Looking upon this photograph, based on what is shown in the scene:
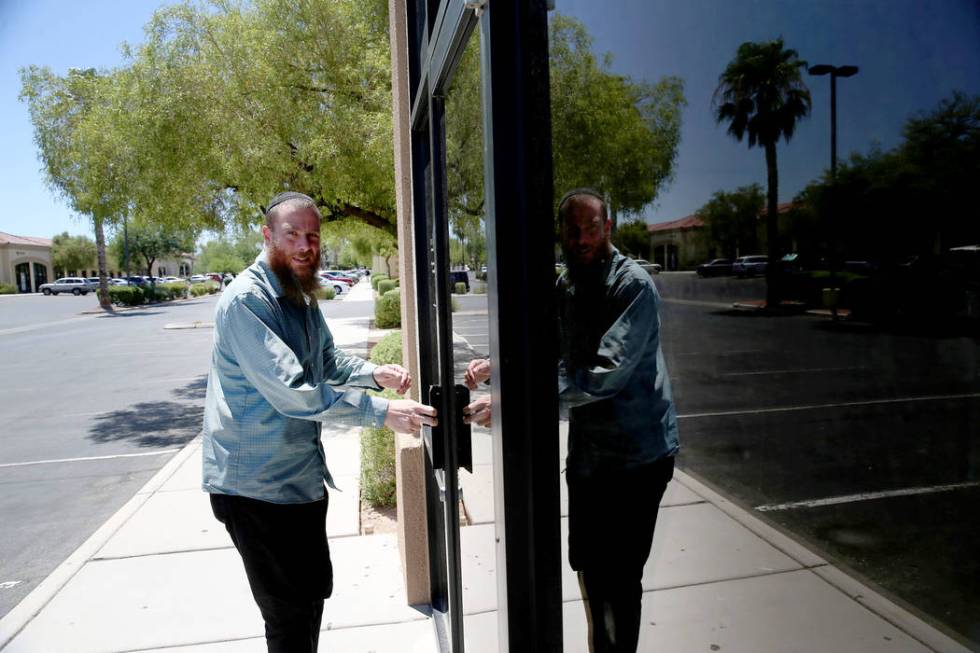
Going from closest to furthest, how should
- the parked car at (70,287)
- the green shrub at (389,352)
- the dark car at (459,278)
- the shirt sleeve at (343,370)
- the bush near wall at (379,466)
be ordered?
the dark car at (459,278) < the shirt sleeve at (343,370) < the bush near wall at (379,466) < the green shrub at (389,352) < the parked car at (70,287)

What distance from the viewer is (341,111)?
9508 millimetres

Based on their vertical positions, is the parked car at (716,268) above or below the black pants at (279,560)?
above

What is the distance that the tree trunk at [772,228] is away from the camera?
0.44 m

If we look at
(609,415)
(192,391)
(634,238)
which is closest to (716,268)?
(634,238)

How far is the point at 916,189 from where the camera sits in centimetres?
36

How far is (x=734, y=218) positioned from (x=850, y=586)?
26 cm

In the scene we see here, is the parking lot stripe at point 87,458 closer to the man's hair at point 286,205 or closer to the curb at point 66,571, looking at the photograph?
the curb at point 66,571

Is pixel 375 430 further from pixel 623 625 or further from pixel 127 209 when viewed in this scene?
pixel 127 209

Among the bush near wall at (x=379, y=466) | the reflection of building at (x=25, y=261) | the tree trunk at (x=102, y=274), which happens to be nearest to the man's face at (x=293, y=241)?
the bush near wall at (x=379, y=466)

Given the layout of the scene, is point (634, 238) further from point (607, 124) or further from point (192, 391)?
point (192, 391)

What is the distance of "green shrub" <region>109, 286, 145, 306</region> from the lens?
38.8 meters

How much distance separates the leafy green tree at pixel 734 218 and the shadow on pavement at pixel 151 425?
8.88 meters

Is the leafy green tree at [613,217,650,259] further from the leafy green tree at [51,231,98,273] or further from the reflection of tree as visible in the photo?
the leafy green tree at [51,231,98,273]

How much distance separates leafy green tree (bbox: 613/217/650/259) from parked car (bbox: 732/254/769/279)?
0.57 ft
